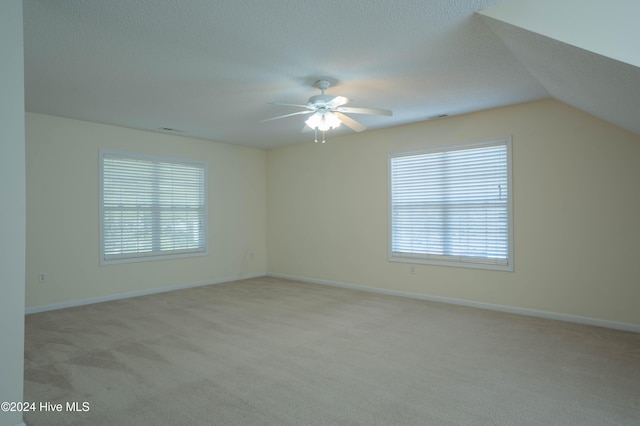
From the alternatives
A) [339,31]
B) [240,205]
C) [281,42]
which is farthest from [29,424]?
[240,205]

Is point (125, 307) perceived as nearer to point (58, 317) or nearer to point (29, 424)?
point (58, 317)

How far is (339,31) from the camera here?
2.56 metres

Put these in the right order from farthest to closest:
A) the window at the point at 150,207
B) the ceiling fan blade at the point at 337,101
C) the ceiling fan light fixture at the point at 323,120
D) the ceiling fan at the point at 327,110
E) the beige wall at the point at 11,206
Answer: the window at the point at 150,207
the ceiling fan light fixture at the point at 323,120
the ceiling fan at the point at 327,110
the ceiling fan blade at the point at 337,101
the beige wall at the point at 11,206

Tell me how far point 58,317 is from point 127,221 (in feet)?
5.27

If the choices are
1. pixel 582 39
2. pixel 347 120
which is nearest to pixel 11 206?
pixel 347 120

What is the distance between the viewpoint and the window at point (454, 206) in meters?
4.59

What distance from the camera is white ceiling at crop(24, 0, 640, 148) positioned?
230 centimetres

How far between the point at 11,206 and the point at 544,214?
4863 mm

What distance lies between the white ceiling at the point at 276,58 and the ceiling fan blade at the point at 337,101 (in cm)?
26

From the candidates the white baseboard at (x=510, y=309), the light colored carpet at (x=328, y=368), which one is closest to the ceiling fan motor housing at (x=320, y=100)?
the light colored carpet at (x=328, y=368)

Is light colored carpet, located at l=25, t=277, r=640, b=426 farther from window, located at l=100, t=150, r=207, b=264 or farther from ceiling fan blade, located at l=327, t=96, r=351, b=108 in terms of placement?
ceiling fan blade, located at l=327, t=96, r=351, b=108

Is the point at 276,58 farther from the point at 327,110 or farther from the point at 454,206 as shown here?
the point at 454,206

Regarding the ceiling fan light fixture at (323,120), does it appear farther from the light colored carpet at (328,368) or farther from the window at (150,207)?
the window at (150,207)

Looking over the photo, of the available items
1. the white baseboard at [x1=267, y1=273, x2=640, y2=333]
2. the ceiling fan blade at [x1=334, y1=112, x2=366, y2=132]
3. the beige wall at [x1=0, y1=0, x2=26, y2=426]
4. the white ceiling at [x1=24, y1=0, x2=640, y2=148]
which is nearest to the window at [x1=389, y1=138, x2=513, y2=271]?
the white baseboard at [x1=267, y1=273, x2=640, y2=333]
